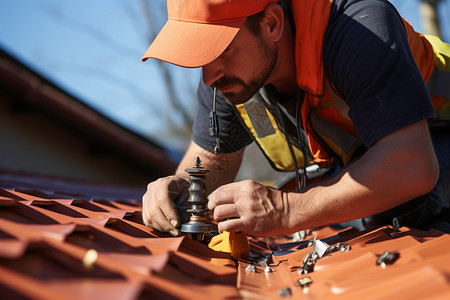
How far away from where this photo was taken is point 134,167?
8.31 meters

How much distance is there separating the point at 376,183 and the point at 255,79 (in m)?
1.00

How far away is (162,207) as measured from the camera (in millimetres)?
2158

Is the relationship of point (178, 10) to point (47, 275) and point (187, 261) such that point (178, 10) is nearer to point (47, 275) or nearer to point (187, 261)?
point (187, 261)

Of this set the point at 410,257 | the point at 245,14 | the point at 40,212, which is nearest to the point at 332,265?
the point at 410,257

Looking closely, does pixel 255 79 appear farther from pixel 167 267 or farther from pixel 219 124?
pixel 167 267

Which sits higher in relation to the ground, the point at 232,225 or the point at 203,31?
the point at 203,31

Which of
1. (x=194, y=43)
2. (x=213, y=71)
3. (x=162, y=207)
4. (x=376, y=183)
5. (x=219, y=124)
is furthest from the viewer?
(x=219, y=124)

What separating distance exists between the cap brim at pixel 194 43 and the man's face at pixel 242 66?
0.11 m

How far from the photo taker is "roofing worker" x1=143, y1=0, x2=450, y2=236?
1.94 meters

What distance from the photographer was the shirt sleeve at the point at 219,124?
10.9 feet

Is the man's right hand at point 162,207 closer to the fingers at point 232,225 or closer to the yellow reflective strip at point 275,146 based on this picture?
the fingers at point 232,225

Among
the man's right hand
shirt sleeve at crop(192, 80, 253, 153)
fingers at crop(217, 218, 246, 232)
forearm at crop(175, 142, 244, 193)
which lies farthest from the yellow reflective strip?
fingers at crop(217, 218, 246, 232)

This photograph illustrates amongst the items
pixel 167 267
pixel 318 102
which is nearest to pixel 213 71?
pixel 318 102

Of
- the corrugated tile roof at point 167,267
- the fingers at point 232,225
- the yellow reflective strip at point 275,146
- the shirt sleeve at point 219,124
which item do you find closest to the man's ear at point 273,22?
the yellow reflective strip at point 275,146
